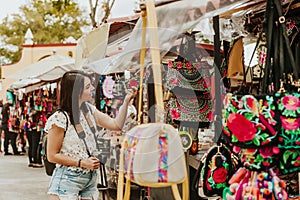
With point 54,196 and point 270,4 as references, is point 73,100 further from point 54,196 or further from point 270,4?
point 270,4

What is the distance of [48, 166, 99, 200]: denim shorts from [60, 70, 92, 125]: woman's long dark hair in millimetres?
394

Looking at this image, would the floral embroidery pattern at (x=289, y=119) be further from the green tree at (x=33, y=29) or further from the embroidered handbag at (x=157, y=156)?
the green tree at (x=33, y=29)

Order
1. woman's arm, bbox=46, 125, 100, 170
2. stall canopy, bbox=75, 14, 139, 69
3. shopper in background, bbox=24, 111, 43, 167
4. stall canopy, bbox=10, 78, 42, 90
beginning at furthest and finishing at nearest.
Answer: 1. stall canopy, bbox=10, 78, 42, 90
2. shopper in background, bbox=24, 111, 43, 167
3. stall canopy, bbox=75, 14, 139, 69
4. woman's arm, bbox=46, 125, 100, 170

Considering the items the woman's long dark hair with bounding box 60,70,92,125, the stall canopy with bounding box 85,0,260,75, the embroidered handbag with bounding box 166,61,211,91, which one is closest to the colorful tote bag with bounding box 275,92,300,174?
the stall canopy with bounding box 85,0,260,75

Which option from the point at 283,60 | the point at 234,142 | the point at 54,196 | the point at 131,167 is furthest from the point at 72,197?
the point at 283,60

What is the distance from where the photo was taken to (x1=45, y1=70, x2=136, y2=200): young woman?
177 inches

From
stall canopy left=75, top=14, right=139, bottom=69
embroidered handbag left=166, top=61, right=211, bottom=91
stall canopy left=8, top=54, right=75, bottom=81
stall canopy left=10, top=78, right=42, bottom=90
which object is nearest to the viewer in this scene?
stall canopy left=75, top=14, right=139, bottom=69

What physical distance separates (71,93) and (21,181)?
8242 mm

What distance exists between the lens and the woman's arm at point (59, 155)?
4484mm

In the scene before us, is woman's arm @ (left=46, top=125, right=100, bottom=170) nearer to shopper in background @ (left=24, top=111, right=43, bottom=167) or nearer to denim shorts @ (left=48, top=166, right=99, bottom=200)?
denim shorts @ (left=48, top=166, right=99, bottom=200)

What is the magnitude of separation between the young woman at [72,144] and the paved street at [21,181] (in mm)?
5514

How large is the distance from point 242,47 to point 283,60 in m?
2.25

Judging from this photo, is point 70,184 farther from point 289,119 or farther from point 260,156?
point 289,119

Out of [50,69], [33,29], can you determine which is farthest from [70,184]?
[33,29]
